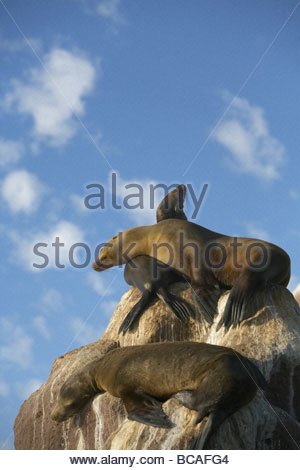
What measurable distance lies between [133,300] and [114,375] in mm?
2377

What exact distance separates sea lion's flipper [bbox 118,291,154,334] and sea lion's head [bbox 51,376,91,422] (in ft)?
4.12

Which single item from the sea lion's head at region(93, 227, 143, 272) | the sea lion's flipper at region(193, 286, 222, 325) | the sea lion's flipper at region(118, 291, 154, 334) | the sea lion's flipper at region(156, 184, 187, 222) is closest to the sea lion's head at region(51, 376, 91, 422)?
the sea lion's flipper at region(118, 291, 154, 334)

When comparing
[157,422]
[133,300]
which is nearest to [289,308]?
[133,300]

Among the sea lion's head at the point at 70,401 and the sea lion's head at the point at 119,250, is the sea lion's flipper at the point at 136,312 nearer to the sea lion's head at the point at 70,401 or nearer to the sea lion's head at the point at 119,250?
the sea lion's head at the point at 119,250

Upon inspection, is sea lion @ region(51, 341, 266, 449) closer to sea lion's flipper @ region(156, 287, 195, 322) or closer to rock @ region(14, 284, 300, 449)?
rock @ region(14, 284, 300, 449)

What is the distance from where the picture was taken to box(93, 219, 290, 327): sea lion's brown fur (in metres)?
8.85

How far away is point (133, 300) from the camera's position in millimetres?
10000

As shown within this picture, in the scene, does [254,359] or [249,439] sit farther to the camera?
[254,359]

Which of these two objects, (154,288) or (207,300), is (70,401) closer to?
(154,288)

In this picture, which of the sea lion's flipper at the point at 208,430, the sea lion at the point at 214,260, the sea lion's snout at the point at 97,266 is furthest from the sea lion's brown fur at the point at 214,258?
the sea lion's flipper at the point at 208,430

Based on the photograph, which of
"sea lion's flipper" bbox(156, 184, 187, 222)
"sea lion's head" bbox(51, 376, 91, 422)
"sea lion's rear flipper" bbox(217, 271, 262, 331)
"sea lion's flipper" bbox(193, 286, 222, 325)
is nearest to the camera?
"sea lion's head" bbox(51, 376, 91, 422)
